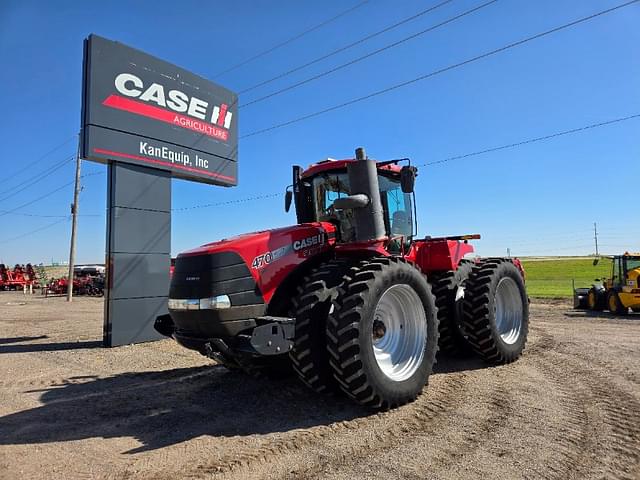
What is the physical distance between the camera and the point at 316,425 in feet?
14.7

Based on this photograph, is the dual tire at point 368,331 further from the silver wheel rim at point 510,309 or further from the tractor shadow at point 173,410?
the silver wheel rim at point 510,309

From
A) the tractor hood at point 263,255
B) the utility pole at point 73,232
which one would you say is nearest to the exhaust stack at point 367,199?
the tractor hood at point 263,255

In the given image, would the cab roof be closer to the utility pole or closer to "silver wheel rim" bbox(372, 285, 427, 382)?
"silver wheel rim" bbox(372, 285, 427, 382)

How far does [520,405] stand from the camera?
496cm

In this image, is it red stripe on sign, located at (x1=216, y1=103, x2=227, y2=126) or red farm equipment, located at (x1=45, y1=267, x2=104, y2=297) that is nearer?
red stripe on sign, located at (x1=216, y1=103, x2=227, y2=126)

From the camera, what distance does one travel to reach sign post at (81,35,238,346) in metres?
9.78

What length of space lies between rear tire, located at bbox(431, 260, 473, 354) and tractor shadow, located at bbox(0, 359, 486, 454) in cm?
34

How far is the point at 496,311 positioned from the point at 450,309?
110cm

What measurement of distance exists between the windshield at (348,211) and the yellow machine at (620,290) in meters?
13.9

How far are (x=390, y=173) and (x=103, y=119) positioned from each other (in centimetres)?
675

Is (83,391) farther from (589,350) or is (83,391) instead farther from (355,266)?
(589,350)

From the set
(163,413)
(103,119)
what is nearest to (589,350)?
(163,413)

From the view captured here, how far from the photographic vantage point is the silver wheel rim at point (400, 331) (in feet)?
17.2

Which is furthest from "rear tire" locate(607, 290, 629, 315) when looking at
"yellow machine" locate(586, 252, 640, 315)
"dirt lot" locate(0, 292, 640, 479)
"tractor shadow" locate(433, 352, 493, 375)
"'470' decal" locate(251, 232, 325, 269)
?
"'470' decal" locate(251, 232, 325, 269)
